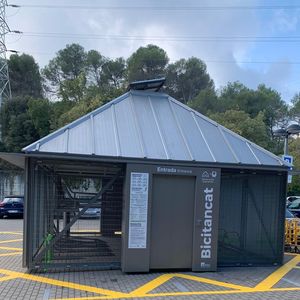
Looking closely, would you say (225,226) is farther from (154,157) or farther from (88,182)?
(88,182)

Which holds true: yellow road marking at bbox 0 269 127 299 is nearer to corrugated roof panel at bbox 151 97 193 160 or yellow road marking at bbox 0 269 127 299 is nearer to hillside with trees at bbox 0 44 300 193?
corrugated roof panel at bbox 151 97 193 160

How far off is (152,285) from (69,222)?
2.49 m

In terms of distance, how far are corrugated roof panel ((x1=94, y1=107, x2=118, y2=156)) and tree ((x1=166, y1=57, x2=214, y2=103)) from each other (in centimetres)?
3739

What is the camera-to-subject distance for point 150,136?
10.2m

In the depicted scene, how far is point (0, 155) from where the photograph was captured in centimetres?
918

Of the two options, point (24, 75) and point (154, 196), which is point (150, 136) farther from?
point (24, 75)

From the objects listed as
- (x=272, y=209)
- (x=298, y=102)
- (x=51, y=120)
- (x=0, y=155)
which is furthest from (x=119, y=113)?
(x=298, y=102)

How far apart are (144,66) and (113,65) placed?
393 centimetres

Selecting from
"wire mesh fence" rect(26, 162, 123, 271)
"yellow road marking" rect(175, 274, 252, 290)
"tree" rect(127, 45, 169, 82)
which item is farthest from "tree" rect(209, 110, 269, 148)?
"yellow road marking" rect(175, 274, 252, 290)

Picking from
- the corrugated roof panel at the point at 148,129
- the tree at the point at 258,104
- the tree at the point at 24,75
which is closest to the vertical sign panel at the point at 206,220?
the corrugated roof panel at the point at 148,129

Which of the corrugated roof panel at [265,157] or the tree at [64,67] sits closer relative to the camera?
the corrugated roof panel at [265,157]

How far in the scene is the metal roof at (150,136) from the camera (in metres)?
9.43

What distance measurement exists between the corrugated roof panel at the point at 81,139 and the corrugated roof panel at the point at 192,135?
7.65ft

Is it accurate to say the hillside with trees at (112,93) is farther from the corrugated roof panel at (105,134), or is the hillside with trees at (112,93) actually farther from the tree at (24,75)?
the corrugated roof panel at (105,134)
